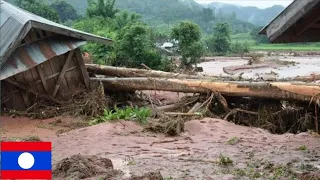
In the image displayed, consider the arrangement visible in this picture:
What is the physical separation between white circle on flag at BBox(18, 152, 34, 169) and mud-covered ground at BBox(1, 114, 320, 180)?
11.8ft

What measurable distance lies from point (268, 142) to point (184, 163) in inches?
92.6

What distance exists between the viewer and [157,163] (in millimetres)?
6766

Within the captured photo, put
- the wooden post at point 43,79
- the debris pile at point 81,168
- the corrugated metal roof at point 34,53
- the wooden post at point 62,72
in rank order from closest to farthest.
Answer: the debris pile at point 81,168 → the corrugated metal roof at point 34,53 → the wooden post at point 43,79 → the wooden post at point 62,72

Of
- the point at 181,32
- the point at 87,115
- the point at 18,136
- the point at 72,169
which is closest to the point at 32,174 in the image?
the point at 72,169

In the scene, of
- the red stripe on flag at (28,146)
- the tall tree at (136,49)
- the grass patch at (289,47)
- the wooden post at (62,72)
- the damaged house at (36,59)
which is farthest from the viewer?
the grass patch at (289,47)

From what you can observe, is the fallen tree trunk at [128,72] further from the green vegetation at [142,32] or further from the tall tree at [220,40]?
the tall tree at [220,40]

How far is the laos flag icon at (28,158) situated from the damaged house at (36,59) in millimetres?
7966

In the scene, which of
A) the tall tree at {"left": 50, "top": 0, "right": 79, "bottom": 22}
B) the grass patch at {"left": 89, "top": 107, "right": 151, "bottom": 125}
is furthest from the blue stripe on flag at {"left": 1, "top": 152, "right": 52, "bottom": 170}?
the tall tree at {"left": 50, "top": 0, "right": 79, "bottom": 22}

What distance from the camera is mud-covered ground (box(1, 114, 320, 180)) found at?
6.32m

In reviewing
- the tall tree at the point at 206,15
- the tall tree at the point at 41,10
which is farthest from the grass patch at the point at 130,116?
the tall tree at the point at 206,15

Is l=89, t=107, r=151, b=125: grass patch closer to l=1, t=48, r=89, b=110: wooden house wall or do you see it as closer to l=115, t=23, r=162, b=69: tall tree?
l=1, t=48, r=89, b=110: wooden house wall

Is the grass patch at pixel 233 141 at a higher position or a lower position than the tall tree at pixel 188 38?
lower

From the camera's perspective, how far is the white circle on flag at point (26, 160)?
242 cm

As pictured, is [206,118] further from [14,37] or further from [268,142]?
[14,37]
